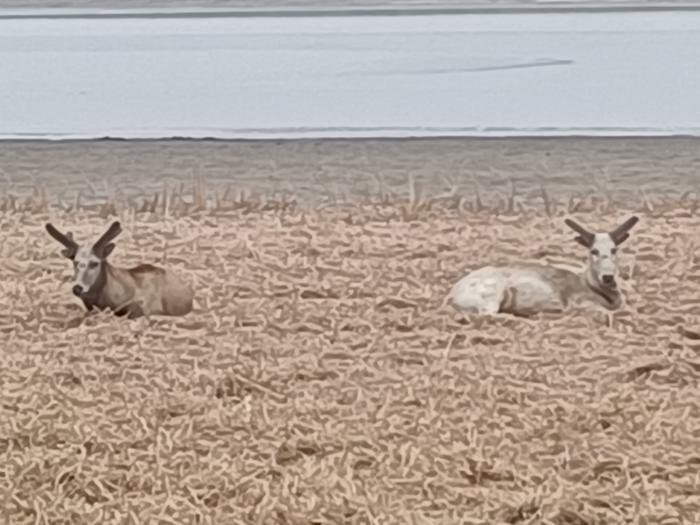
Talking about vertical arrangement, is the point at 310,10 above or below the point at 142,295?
above

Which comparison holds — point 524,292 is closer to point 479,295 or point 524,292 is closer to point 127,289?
point 479,295

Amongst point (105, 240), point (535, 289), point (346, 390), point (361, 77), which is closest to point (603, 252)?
point (535, 289)

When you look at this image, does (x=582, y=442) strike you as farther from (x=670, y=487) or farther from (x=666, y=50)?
(x=666, y=50)

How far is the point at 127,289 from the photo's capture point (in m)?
2.62

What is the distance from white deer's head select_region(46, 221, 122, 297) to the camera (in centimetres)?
261

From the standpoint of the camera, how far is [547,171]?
4.04 metres

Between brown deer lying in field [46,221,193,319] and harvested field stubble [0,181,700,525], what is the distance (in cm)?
4

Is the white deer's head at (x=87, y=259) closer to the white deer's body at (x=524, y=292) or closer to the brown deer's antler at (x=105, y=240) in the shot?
the brown deer's antler at (x=105, y=240)

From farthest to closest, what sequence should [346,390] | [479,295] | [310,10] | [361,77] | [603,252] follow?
[310,10] < [361,77] < [603,252] < [479,295] < [346,390]

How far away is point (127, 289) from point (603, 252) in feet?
2.49

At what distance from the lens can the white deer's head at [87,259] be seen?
261 cm

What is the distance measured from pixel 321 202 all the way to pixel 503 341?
1.23 meters

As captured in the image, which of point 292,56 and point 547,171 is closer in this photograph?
point 547,171

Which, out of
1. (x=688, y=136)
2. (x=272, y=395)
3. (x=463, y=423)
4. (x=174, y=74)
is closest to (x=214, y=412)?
(x=272, y=395)
